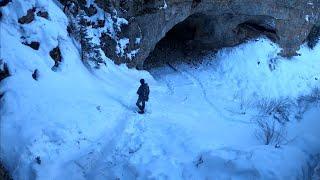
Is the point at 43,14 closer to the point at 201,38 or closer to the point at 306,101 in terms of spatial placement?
the point at 201,38

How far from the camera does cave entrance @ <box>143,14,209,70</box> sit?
21484 mm

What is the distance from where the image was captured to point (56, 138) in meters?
11.5

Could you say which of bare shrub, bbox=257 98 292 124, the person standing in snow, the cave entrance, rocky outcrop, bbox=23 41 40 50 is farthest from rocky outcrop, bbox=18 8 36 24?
bare shrub, bbox=257 98 292 124

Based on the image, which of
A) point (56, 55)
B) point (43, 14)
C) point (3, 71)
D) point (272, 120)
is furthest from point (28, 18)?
point (272, 120)

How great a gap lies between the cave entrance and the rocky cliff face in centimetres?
7

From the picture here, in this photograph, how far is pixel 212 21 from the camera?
70.4ft

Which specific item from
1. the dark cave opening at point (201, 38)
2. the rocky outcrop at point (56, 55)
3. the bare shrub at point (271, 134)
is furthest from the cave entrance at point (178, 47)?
the bare shrub at point (271, 134)

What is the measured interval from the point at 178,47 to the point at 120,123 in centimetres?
1001

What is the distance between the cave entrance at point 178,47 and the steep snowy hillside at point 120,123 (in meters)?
2.27

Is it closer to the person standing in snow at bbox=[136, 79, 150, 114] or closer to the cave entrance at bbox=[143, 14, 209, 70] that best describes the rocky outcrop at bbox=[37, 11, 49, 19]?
the person standing in snow at bbox=[136, 79, 150, 114]

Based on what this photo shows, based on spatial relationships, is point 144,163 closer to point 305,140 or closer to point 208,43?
point 305,140

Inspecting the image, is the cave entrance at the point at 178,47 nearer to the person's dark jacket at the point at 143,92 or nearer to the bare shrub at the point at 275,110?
the bare shrub at the point at 275,110

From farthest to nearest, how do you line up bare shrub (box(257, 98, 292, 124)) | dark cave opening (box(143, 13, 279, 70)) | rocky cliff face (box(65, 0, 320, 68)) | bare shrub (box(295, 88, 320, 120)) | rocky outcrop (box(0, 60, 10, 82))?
dark cave opening (box(143, 13, 279, 70)) < rocky cliff face (box(65, 0, 320, 68)) < bare shrub (box(295, 88, 320, 120)) < bare shrub (box(257, 98, 292, 124)) < rocky outcrop (box(0, 60, 10, 82))

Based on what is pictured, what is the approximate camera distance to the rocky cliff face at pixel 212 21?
17.8 metres
